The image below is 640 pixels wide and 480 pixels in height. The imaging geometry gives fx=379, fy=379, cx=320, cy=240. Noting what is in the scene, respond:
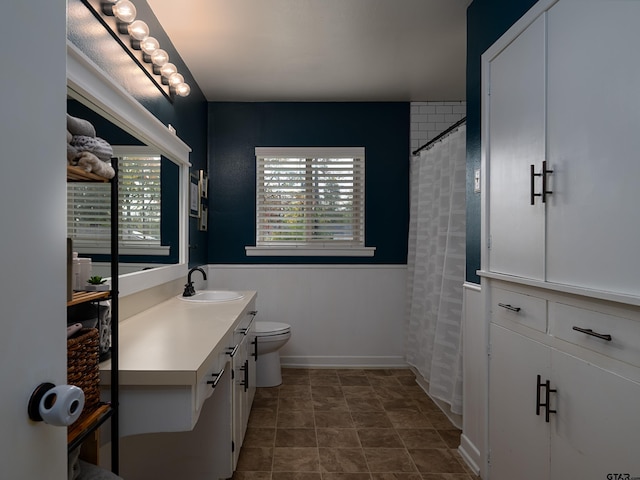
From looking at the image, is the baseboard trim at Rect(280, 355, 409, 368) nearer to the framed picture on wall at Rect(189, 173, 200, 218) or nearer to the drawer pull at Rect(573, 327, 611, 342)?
the framed picture on wall at Rect(189, 173, 200, 218)

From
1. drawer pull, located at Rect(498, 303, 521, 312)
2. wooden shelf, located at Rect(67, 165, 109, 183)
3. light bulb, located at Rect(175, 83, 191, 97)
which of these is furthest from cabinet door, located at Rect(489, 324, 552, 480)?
light bulb, located at Rect(175, 83, 191, 97)

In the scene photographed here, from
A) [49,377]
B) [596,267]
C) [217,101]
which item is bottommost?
[49,377]

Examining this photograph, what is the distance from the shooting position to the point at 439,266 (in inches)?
111

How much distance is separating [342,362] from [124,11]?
10.4 ft

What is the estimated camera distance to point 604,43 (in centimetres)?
116

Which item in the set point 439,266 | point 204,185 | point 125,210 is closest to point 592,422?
point 439,266

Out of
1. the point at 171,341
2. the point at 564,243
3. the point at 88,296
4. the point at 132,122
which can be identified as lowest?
the point at 171,341

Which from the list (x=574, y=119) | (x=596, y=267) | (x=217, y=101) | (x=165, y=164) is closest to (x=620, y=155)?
(x=574, y=119)

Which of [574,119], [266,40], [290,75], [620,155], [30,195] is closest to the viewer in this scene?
[30,195]

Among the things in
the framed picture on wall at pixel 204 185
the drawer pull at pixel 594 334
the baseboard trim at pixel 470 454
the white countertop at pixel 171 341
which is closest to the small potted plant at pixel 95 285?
the white countertop at pixel 171 341

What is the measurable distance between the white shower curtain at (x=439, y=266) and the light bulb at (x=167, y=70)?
1.90 metres

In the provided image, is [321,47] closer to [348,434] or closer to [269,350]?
[269,350]

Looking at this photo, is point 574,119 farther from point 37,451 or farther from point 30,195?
point 37,451

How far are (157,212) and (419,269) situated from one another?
2106 mm
